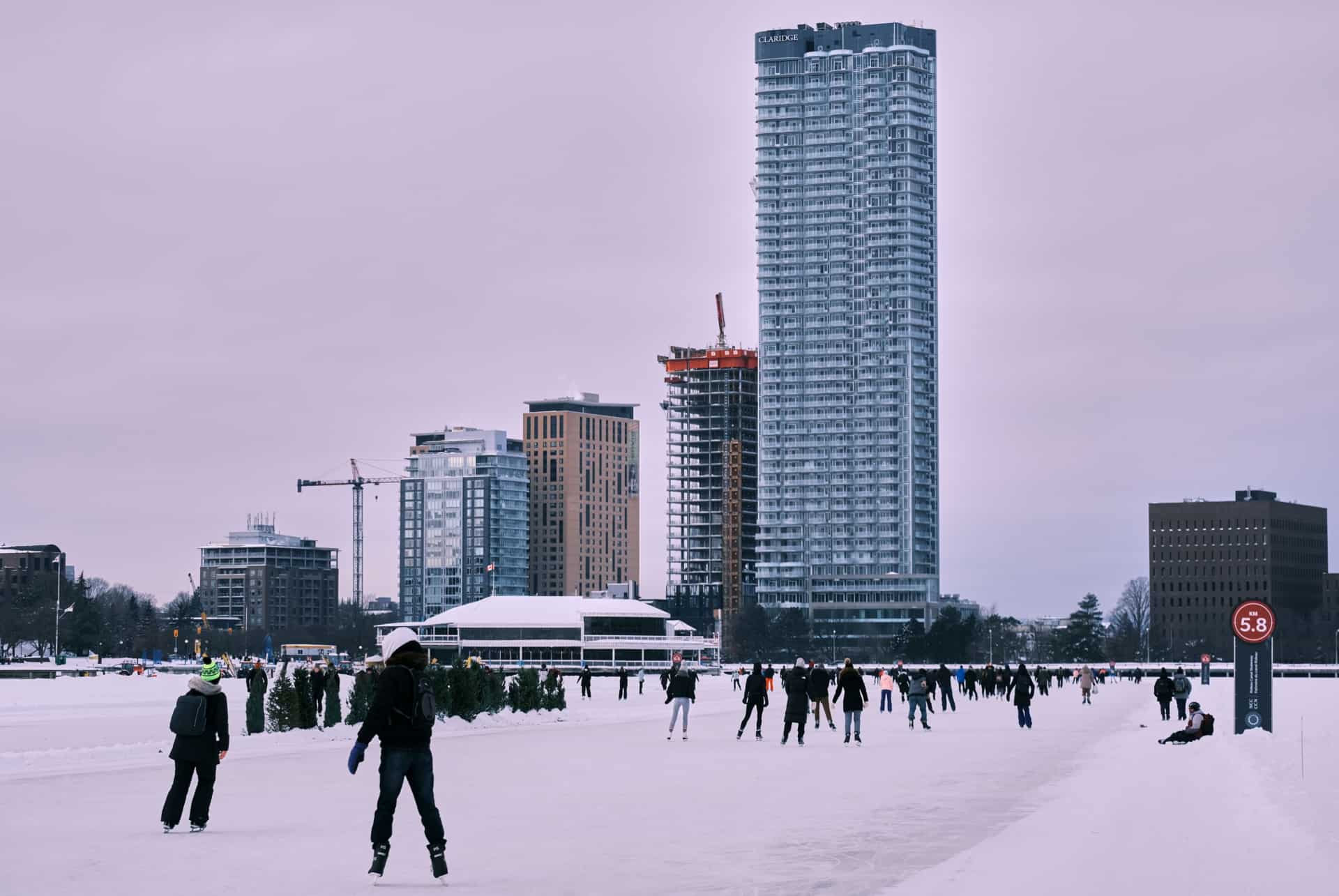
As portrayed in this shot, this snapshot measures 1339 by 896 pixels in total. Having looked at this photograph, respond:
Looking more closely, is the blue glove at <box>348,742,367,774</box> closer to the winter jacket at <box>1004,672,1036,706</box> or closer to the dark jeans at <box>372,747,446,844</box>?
the dark jeans at <box>372,747,446,844</box>

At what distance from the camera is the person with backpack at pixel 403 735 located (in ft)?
49.4

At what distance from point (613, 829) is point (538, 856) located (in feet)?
9.20

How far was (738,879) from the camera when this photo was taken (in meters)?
15.4

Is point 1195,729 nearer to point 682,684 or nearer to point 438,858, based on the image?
point 682,684

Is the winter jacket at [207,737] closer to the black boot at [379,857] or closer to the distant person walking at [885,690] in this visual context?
the black boot at [379,857]

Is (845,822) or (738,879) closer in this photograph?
(738,879)

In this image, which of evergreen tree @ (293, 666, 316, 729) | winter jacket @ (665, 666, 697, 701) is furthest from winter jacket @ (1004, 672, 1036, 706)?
evergreen tree @ (293, 666, 316, 729)

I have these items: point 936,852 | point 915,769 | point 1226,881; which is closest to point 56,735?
point 915,769

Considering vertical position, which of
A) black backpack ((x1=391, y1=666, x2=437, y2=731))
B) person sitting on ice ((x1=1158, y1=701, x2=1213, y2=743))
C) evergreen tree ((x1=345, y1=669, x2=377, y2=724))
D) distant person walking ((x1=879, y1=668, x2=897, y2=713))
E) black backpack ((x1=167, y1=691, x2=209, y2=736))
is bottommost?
distant person walking ((x1=879, y1=668, x2=897, y2=713))

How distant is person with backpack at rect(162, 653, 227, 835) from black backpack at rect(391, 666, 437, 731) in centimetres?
391

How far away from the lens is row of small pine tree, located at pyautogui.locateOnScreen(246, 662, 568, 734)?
135 feet

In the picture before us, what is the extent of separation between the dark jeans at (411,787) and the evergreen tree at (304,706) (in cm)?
2666

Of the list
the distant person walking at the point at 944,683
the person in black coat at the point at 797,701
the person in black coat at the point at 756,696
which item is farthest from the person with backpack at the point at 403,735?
the distant person walking at the point at 944,683

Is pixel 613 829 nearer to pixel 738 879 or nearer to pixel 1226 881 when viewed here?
pixel 738 879
